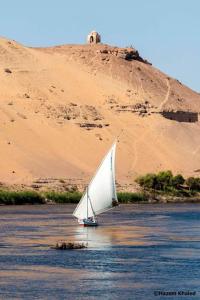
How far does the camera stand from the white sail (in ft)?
153

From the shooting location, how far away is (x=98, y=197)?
153ft

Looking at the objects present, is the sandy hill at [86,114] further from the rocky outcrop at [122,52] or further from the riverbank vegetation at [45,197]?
the riverbank vegetation at [45,197]

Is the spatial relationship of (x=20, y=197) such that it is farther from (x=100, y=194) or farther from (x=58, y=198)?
(x=100, y=194)

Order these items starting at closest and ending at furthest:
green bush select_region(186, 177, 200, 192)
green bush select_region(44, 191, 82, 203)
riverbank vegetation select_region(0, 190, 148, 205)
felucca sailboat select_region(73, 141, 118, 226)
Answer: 1. felucca sailboat select_region(73, 141, 118, 226)
2. riverbank vegetation select_region(0, 190, 148, 205)
3. green bush select_region(44, 191, 82, 203)
4. green bush select_region(186, 177, 200, 192)

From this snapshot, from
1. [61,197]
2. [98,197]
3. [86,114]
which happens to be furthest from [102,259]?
[86,114]

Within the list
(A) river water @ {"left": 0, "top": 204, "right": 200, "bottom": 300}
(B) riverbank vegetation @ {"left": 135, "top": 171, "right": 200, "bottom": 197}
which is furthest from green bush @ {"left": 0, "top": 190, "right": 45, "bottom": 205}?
(A) river water @ {"left": 0, "top": 204, "right": 200, "bottom": 300}

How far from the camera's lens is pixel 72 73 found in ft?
333

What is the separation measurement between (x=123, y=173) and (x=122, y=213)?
25195 millimetres

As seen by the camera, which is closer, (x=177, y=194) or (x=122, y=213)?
(x=122, y=213)

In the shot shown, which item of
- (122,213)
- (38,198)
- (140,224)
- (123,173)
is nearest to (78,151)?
(123,173)

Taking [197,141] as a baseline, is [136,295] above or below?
below

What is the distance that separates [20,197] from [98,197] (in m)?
21.2

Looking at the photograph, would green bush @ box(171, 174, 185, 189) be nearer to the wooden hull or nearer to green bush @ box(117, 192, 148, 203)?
green bush @ box(117, 192, 148, 203)

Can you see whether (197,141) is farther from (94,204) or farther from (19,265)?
(19,265)
